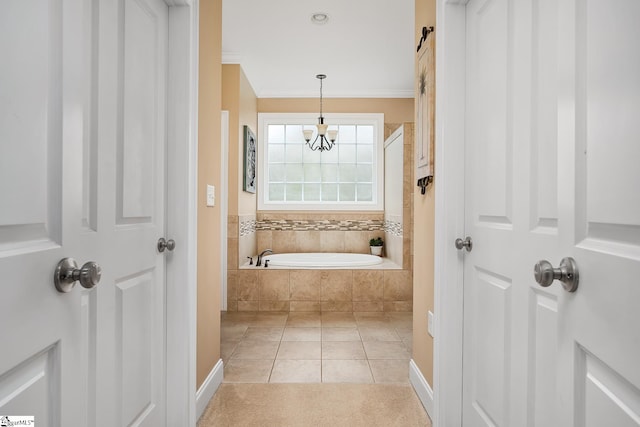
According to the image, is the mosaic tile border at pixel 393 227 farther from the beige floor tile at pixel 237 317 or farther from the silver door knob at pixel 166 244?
the silver door knob at pixel 166 244

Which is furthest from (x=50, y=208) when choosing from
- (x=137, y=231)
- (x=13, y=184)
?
(x=137, y=231)

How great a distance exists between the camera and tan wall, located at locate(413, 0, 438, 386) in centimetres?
197

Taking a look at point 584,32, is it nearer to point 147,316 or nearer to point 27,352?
point 27,352

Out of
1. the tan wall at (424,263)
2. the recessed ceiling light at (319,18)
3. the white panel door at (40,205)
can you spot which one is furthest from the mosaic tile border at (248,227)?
the white panel door at (40,205)

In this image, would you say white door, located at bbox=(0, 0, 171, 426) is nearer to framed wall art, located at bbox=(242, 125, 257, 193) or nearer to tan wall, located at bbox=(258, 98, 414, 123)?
framed wall art, located at bbox=(242, 125, 257, 193)

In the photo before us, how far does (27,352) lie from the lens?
2.62ft

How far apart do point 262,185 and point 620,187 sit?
4.63 m

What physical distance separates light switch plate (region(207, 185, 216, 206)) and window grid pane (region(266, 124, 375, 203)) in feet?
10.1

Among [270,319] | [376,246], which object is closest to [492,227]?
[270,319]

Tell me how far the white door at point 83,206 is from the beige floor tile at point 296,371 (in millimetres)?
848

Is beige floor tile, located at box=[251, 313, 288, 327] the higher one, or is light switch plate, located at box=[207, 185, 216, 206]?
light switch plate, located at box=[207, 185, 216, 206]

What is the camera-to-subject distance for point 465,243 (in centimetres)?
168

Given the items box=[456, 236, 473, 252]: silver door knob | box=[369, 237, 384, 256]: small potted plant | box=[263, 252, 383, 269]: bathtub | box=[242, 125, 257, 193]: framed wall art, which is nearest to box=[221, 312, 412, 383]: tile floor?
box=[263, 252, 383, 269]: bathtub

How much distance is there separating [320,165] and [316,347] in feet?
9.68
